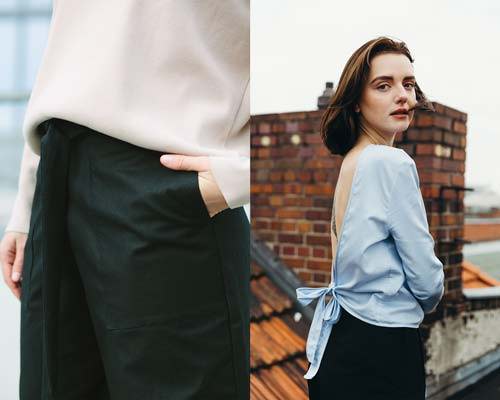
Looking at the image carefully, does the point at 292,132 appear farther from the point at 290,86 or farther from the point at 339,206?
the point at 339,206

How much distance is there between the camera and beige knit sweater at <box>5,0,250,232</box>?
1.04m

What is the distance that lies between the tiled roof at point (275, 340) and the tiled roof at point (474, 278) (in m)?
0.33

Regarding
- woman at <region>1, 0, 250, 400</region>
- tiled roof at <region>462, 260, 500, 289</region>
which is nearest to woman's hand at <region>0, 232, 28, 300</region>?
woman at <region>1, 0, 250, 400</region>

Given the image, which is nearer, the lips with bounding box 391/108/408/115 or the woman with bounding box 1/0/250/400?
the woman with bounding box 1/0/250/400

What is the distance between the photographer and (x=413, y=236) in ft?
3.51

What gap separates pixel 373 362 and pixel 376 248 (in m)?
0.20

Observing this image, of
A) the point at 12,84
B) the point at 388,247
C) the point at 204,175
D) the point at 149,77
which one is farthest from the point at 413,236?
the point at 12,84

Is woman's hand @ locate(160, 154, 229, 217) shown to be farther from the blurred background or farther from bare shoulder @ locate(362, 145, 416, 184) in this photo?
the blurred background

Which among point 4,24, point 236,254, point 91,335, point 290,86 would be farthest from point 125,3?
point 4,24

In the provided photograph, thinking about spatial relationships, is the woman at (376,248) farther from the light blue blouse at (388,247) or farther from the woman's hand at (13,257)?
the woman's hand at (13,257)

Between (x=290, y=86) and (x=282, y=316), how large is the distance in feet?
1.60

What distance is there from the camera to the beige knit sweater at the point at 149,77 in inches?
40.9

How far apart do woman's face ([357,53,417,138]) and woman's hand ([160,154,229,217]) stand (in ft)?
1.05

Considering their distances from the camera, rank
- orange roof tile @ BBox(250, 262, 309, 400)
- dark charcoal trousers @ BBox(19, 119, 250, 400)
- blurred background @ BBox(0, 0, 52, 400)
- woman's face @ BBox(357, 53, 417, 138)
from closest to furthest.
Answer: dark charcoal trousers @ BBox(19, 119, 250, 400) < woman's face @ BBox(357, 53, 417, 138) < orange roof tile @ BBox(250, 262, 309, 400) < blurred background @ BBox(0, 0, 52, 400)
